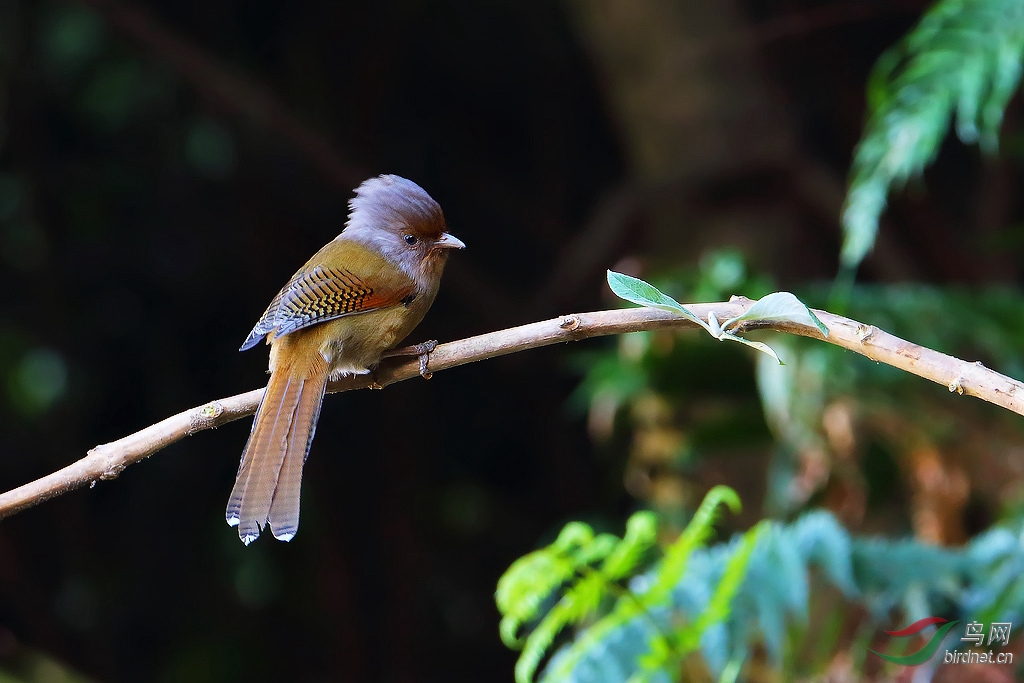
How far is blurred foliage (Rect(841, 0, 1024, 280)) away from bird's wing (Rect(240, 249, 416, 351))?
1218 millimetres

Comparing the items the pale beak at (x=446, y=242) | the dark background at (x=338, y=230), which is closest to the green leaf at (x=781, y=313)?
the pale beak at (x=446, y=242)

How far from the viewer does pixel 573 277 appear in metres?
4.31

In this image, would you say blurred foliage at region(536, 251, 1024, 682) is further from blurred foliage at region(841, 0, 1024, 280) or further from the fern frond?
blurred foliage at region(841, 0, 1024, 280)

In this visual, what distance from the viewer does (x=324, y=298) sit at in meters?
2.20

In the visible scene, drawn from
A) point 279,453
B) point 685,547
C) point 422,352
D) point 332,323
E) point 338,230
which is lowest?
point 279,453

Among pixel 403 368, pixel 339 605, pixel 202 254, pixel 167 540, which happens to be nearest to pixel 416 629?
pixel 339 605

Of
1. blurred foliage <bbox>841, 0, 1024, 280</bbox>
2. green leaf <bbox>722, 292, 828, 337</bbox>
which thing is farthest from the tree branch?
blurred foliage <bbox>841, 0, 1024, 280</bbox>

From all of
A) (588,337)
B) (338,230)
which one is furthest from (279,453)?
(338,230)

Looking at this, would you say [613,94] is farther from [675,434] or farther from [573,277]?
[675,434]

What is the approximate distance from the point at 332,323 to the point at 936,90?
1.76 m

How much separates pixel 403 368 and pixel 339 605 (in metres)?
2.78

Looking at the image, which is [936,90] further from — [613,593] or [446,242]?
[613,593]

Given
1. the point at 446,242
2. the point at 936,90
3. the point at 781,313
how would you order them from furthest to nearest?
the point at 936,90 < the point at 446,242 < the point at 781,313

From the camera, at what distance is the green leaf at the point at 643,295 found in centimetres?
136
